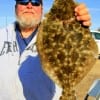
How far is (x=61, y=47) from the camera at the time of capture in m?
4.97

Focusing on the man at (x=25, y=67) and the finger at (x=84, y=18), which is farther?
the man at (x=25, y=67)

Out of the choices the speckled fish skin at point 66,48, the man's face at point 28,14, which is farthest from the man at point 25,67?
the speckled fish skin at point 66,48

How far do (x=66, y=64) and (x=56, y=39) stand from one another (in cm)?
30

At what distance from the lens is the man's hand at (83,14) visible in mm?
4891

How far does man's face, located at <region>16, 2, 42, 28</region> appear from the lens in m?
6.23

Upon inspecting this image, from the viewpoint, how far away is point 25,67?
20.3 ft

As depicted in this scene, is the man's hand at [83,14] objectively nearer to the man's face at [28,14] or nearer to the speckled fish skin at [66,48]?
the speckled fish skin at [66,48]

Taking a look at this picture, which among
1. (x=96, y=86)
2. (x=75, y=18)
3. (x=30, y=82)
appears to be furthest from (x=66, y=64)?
(x=96, y=86)

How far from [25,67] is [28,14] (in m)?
0.70

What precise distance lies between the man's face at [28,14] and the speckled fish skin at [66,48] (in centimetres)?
123

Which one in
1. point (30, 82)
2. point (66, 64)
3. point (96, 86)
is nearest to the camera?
point (66, 64)

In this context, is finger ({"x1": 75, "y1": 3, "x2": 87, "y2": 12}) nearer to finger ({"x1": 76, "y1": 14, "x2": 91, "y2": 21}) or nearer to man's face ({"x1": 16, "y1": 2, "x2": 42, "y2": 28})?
finger ({"x1": 76, "y1": 14, "x2": 91, "y2": 21})

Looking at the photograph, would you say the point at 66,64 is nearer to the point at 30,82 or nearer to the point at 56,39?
the point at 56,39

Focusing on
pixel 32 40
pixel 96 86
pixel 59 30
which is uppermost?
pixel 59 30
